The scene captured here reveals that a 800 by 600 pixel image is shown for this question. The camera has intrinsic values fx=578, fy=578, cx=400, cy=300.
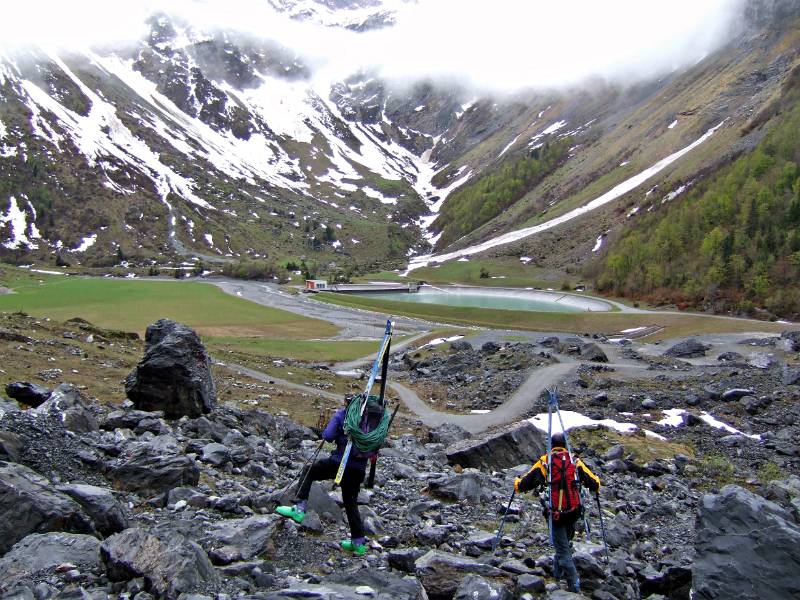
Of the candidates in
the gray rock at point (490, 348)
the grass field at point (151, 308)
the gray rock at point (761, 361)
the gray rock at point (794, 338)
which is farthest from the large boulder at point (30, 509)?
the grass field at point (151, 308)

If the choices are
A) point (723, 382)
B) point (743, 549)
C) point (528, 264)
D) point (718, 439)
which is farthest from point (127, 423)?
point (528, 264)

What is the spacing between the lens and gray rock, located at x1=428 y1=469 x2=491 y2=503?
48.3ft

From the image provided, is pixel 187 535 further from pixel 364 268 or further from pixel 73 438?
pixel 364 268

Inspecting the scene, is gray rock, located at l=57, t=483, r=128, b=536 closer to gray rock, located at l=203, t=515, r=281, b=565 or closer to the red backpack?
gray rock, located at l=203, t=515, r=281, b=565

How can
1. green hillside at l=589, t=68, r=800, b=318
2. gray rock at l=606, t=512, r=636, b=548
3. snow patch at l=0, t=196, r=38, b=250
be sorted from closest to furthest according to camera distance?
gray rock at l=606, t=512, r=636, b=548, green hillside at l=589, t=68, r=800, b=318, snow patch at l=0, t=196, r=38, b=250

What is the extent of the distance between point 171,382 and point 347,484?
1105cm

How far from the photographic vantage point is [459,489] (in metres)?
14.9

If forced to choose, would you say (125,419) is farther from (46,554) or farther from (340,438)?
(46,554)

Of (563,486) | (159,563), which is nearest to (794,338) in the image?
(563,486)

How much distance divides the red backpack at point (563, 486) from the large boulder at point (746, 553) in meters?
2.13

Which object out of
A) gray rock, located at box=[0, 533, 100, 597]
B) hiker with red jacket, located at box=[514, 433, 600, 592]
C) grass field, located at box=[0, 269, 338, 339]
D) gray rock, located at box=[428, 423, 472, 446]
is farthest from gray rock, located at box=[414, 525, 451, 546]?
grass field, located at box=[0, 269, 338, 339]

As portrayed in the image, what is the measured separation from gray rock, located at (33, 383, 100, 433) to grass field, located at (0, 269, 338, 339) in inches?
2235

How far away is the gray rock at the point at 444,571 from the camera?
8.93 meters

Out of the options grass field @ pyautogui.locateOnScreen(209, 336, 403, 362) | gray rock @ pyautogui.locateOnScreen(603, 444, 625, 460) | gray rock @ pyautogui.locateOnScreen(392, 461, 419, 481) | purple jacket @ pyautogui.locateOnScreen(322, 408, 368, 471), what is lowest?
grass field @ pyautogui.locateOnScreen(209, 336, 403, 362)
